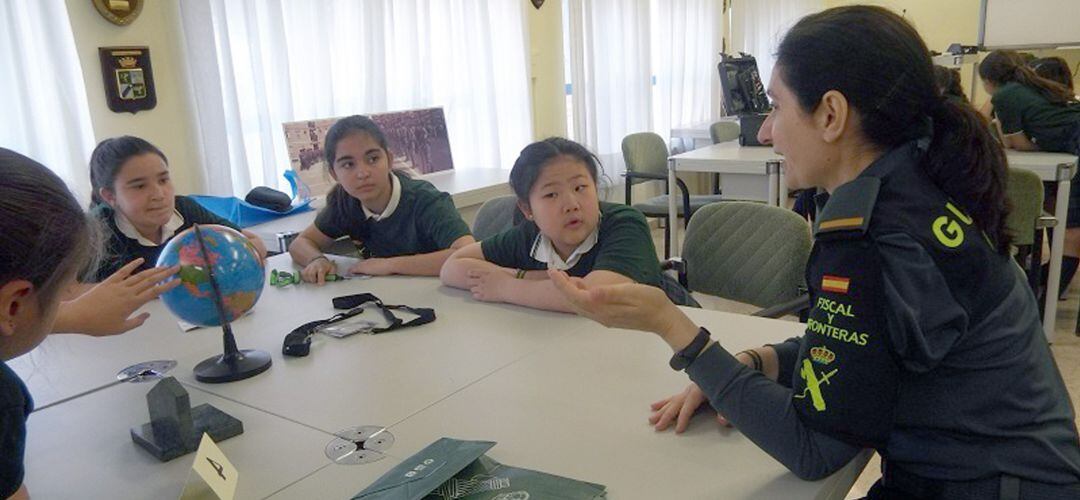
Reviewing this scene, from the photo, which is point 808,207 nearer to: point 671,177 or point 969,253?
point 671,177

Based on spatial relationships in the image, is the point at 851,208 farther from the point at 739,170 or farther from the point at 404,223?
the point at 739,170

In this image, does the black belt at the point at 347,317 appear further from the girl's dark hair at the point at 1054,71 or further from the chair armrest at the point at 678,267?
the girl's dark hair at the point at 1054,71

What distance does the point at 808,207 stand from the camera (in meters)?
4.17

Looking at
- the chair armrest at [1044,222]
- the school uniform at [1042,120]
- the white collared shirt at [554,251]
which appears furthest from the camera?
the school uniform at [1042,120]

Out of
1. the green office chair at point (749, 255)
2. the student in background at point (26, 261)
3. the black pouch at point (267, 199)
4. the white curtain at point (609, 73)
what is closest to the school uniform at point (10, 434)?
the student in background at point (26, 261)

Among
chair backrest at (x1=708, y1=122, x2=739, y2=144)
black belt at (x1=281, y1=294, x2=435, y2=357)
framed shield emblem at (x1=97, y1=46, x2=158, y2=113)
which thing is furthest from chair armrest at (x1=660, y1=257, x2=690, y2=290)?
chair backrest at (x1=708, y1=122, x2=739, y2=144)

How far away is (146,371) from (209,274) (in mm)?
330

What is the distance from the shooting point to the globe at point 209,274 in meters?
1.33


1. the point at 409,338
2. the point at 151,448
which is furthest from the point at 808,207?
the point at 151,448

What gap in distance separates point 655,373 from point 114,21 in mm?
2534

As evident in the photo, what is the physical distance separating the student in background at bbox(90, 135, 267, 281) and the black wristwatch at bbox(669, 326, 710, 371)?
1394 millimetres

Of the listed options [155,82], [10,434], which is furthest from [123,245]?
[10,434]

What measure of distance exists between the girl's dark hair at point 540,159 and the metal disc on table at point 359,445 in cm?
82

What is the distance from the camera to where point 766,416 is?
3.32 ft
